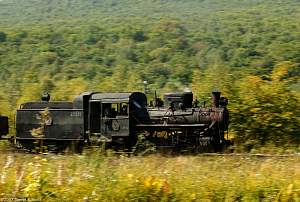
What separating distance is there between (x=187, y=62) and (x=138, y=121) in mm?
65447

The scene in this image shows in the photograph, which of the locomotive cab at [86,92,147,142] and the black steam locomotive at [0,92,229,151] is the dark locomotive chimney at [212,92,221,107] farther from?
the locomotive cab at [86,92,147,142]

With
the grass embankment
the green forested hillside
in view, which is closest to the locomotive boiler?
the green forested hillside

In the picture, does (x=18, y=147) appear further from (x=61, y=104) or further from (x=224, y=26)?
(x=224, y=26)

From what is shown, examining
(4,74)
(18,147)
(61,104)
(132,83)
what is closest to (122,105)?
(61,104)

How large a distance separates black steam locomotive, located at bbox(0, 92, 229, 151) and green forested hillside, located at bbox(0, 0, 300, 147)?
68.9 inches

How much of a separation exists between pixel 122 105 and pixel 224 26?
12010cm

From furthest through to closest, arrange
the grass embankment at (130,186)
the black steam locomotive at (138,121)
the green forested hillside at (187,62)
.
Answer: the green forested hillside at (187,62) → the black steam locomotive at (138,121) → the grass embankment at (130,186)

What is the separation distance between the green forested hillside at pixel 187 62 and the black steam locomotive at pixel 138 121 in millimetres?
1749

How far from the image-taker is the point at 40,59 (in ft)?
244

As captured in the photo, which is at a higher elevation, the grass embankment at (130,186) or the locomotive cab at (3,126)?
the grass embankment at (130,186)

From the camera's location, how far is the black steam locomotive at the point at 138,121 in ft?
51.4

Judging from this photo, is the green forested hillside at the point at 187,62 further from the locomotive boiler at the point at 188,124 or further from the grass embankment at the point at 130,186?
the grass embankment at the point at 130,186

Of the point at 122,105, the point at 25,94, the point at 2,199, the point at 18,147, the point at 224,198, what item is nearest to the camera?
the point at 2,199

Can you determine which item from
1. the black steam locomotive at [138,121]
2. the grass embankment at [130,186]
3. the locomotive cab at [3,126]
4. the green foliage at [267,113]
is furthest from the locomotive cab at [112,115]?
the grass embankment at [130,186]
